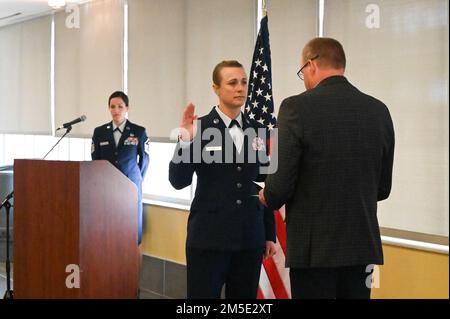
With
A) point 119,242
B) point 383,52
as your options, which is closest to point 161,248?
point 119,242

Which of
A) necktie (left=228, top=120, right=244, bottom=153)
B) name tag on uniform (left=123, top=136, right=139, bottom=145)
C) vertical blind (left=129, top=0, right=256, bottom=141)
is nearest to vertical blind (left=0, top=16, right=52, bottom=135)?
vertical blind (left=129, top=0, right=256, bottom=141)

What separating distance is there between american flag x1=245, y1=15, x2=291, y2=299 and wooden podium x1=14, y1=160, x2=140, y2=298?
0.94 m

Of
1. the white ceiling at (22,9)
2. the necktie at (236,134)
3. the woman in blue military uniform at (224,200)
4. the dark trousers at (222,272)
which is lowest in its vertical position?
the dark trousers at (222,272)

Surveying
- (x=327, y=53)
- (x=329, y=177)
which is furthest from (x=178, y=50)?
(x=329, y=177)

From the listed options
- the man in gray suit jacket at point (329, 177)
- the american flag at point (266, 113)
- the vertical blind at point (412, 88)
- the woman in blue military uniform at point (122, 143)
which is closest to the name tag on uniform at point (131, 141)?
the woman in blue military uniform at point (122, 143)

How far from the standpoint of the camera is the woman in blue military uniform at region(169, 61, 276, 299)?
100 inches

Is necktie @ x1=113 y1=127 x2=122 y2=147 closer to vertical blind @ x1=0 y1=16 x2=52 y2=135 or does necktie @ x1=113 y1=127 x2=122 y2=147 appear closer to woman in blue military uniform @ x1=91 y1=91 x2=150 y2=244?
woman in blue military uniform @ x1=91 y1=91 x2=150 y2=244

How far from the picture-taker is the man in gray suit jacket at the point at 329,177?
2055mm

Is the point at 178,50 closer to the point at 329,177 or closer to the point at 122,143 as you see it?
the point at 122,143

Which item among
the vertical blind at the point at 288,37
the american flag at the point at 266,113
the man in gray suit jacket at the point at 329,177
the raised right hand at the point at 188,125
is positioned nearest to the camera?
the man in gray suit jacket at the point at 329,177

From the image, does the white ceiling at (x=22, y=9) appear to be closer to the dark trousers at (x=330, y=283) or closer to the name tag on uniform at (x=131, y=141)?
the name tag on uniform at (x=131, y=141)

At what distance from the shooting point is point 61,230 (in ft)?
10.8

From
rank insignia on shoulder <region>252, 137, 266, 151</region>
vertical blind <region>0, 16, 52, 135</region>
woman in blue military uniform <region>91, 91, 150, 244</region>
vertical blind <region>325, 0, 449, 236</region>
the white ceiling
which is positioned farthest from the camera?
vertical blind <region>0, 16, 52, 135</region>

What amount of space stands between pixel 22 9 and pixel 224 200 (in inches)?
219
